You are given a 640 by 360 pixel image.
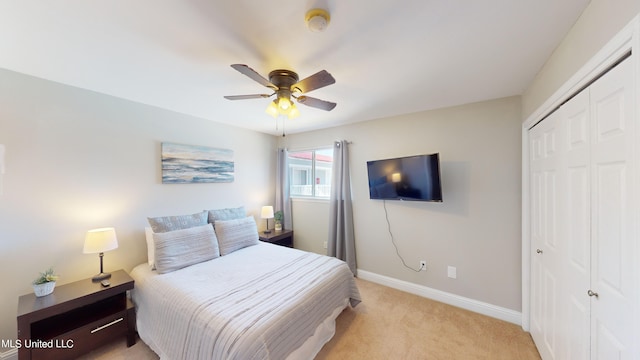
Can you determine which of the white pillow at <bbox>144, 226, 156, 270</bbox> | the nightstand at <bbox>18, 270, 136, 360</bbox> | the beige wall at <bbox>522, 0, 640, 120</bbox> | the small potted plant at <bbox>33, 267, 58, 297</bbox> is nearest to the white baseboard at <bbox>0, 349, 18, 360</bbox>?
the nightstand at <bbox>18, 270, 136, 360</bbox>

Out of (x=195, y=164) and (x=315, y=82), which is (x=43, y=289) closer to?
(x=195, y=164)

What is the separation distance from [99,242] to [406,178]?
3.27m

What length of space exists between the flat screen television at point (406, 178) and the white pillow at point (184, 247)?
2.16 meters

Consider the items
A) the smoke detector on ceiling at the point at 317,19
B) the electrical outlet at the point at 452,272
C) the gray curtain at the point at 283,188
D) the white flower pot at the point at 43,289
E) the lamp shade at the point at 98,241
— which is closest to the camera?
the smoke detector on ceiling at the point at 317,19

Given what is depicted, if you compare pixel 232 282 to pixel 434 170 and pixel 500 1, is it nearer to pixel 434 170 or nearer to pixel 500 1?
pixel 434 170

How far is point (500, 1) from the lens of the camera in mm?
1144

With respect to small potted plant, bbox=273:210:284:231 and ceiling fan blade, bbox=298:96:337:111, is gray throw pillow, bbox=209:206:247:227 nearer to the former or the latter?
small potted plant, bbox=273:210:284:231

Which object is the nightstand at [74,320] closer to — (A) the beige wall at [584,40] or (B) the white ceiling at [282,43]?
(B) the white ceiling at [282,43]

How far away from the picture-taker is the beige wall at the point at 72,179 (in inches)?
74.6

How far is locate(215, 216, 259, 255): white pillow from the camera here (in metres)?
2.81

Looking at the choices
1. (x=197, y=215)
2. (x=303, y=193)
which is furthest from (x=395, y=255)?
(x=197, y=215)

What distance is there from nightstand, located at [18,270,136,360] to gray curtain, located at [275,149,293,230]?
238cm

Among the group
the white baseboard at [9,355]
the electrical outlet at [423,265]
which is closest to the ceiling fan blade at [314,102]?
the electrical outlet at [423,265]

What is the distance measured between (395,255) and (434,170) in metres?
1.33
